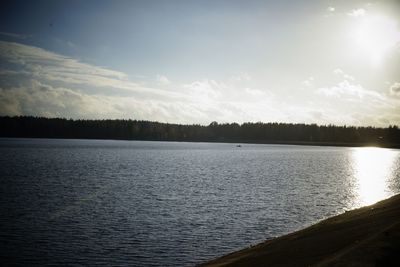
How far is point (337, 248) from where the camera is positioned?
67.9ft

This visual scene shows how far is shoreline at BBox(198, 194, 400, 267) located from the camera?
638 inches

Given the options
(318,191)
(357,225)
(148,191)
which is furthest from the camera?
(318,191)

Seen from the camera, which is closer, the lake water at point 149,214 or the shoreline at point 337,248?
the shoreline at point 337,248

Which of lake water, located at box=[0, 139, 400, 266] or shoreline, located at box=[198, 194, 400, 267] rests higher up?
shoreline, located at box=[198, 194, 400, 267]

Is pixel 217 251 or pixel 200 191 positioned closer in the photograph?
pixel 217 251

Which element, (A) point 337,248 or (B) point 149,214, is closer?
(A) point 337,248

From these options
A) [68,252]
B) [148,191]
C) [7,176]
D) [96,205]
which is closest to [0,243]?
[68,252]

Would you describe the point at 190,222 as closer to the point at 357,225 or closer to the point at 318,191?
the point at 357,225

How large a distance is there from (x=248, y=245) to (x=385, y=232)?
12621mm

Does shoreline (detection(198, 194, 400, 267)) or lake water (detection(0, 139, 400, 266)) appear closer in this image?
shoreline (detection(198, 194, 400, 267))

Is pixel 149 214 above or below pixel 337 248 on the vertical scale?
below

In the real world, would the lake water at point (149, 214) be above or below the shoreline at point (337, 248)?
below

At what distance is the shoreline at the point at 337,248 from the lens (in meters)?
16.2

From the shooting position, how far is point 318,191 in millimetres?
60875
